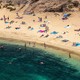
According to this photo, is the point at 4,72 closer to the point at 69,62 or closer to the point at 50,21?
the point at 69,62

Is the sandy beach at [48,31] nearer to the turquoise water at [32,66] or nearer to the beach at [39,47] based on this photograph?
the beach at [39,47]

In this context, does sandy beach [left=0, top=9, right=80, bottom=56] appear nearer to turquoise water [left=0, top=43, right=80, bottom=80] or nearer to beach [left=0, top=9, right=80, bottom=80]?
beach [left=0, top=9, right=80, bottom=80]

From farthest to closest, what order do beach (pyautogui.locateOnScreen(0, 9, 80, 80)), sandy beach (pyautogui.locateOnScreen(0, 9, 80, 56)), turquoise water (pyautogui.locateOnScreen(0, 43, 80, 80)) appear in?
sandy beach (pyautogui.locateOnScreen(0, 9, 80, 56)), beach (pyautogui.locateOnScreen(0, 9, 80, 80)), turquoise water (pyautogui.locateOnScreen(0, 43, 80, 80))

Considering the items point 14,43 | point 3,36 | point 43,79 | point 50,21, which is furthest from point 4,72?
point 50,21

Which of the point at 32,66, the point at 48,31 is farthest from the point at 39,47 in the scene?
the point at 32,66

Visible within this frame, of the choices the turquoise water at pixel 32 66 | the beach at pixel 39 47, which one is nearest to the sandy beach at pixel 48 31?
the beach at pixel 39 47

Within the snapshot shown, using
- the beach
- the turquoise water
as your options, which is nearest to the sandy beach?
the beach
